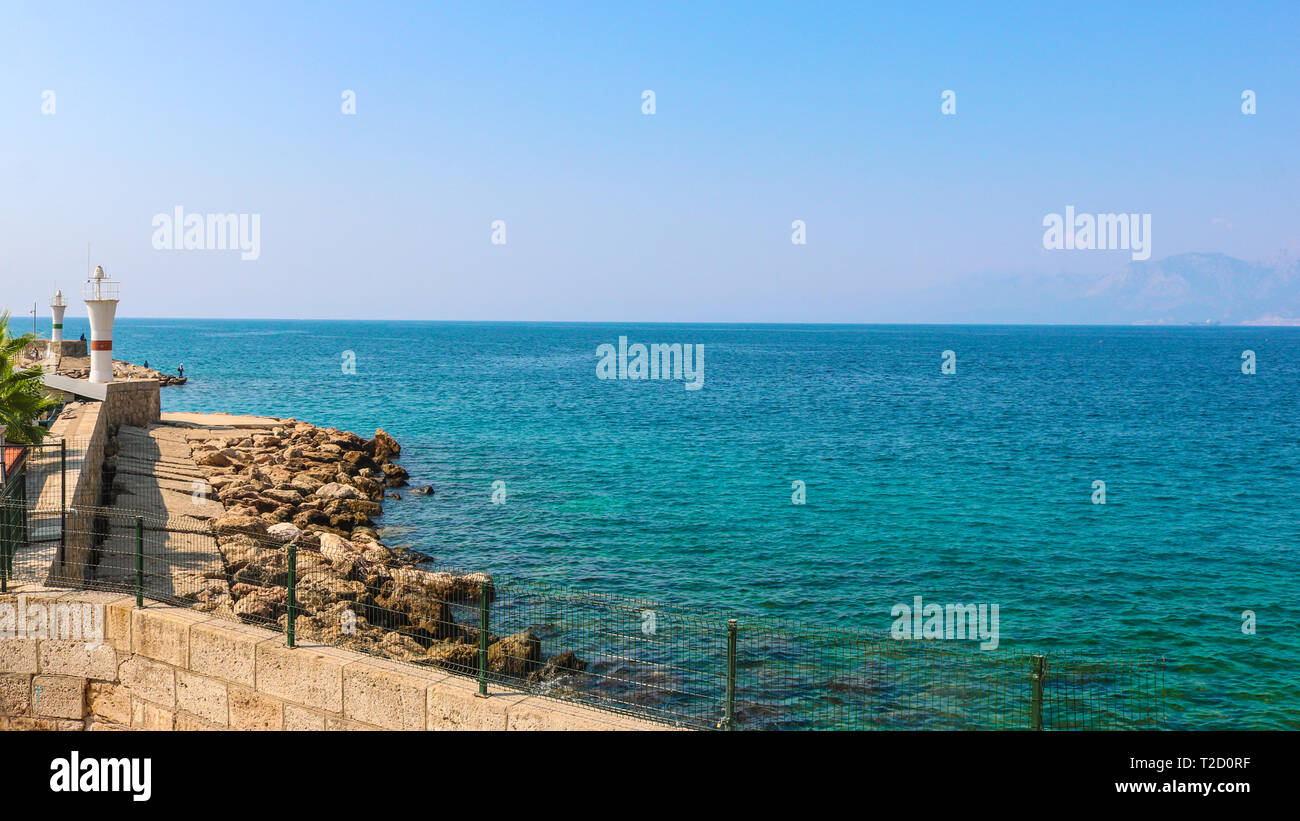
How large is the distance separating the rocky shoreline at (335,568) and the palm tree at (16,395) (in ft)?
13.6

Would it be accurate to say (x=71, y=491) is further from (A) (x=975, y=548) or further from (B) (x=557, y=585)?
(A) (x=975, y=548)

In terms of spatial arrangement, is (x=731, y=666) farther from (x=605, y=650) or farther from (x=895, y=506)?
(x=895, y=506)

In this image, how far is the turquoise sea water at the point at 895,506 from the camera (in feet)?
70.8

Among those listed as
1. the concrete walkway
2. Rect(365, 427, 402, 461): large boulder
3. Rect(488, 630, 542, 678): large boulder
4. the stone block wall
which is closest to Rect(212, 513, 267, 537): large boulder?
the concrete walkway

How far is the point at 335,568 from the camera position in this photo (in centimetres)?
1909

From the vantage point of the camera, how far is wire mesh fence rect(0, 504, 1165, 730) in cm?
1373

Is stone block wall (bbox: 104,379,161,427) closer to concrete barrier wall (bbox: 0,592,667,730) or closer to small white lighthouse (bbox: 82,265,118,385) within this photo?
small white lighthouse (bbox: 82,265,118,385)

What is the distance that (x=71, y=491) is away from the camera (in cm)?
1666

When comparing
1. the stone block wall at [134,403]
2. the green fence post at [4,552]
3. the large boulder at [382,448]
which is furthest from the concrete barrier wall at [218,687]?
the large boulder at [382,448]

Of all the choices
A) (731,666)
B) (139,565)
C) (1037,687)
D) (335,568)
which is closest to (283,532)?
(335,568)

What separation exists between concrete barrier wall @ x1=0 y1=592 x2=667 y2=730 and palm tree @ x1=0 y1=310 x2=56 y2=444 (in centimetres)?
871
